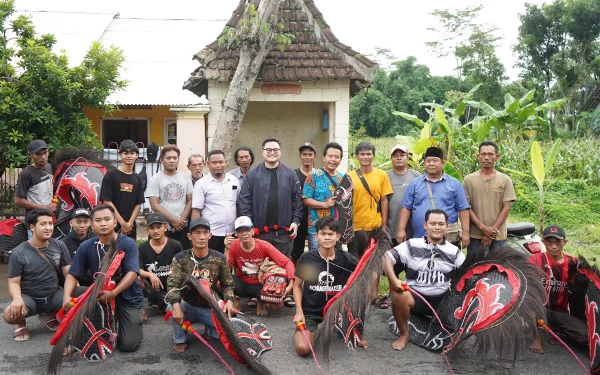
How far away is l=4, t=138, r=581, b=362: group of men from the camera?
4973 mm

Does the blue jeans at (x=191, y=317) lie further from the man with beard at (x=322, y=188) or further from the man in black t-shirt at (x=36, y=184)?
the man in black t-shirt at (x=36, y=184)

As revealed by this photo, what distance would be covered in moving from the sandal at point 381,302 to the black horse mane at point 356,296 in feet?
4.22

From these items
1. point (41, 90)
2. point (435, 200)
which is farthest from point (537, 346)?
point (41, 90)

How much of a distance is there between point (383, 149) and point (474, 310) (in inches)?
529

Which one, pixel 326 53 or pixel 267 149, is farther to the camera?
pixel 326 53

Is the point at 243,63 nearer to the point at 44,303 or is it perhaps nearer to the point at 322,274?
the point at 322,274

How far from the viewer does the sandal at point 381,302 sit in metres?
6.09

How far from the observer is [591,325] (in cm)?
455

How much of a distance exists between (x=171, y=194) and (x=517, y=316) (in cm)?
367

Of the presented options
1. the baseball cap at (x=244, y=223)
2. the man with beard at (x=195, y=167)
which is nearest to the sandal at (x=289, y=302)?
the baseball cap at (x=244, y=223)

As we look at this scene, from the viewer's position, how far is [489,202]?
5910 millimetres

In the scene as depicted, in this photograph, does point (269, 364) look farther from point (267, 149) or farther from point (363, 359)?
point (267, 149)

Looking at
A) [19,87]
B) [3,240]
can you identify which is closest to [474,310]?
[3,240]

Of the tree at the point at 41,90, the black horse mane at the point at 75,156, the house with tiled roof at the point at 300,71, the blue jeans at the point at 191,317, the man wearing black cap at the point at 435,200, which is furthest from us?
the house with tiled roof at the point at 300,71
